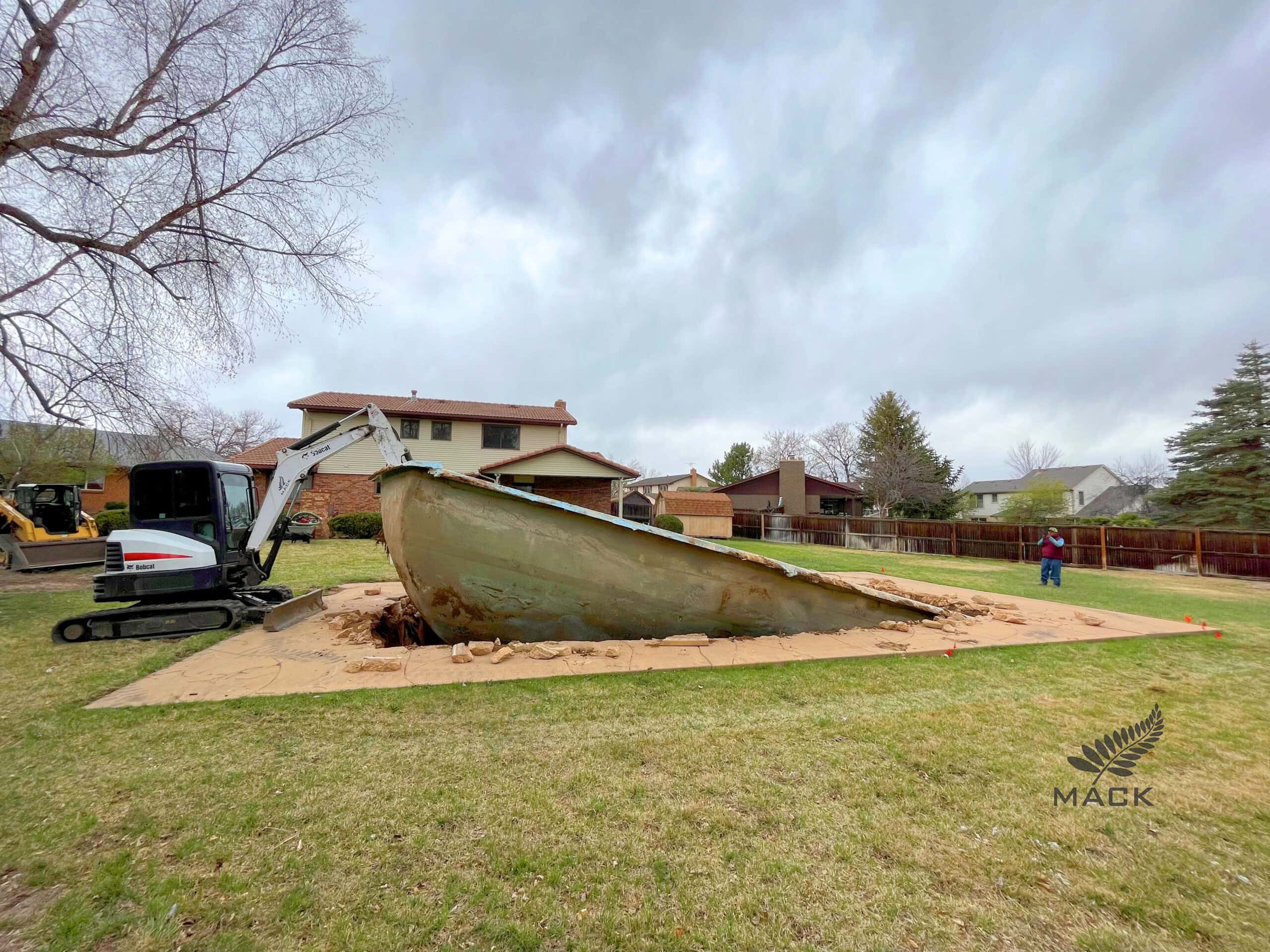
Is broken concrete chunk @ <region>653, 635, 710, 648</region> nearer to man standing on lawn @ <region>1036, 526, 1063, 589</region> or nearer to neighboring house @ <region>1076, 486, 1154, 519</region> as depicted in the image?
man standing on lawn @ <region>1036, 526, 1063, 589</region>

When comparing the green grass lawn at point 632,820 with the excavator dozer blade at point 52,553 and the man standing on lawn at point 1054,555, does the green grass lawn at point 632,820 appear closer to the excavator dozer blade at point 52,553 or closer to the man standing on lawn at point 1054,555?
the man standing on lawn at point 1054,555

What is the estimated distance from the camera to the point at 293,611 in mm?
6438

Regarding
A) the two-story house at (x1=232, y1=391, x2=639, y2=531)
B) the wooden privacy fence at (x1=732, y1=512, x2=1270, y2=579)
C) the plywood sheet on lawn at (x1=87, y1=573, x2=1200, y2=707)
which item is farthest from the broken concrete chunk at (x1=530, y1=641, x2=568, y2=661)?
the wooden privacy fence at (x1=732, y1=512, x2=1270, y2=579)

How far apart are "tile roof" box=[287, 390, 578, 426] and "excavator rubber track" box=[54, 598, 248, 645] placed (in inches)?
607

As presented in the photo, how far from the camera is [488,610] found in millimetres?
5266

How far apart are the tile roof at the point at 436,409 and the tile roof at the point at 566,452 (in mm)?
2285

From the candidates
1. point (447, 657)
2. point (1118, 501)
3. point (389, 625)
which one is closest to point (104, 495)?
point (389, 625)

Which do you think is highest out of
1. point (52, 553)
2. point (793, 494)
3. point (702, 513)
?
point (793, 494)

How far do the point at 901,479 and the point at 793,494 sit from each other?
7564 millimetres

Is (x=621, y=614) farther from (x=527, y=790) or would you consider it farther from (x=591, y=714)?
(x=527, y=790)

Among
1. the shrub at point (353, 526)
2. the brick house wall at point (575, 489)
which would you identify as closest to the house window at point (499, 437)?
the brick house wall at point (575, 489)

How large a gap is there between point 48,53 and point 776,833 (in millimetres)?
12175

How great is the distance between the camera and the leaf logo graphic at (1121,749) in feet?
9.45

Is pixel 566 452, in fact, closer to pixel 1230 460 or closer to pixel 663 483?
pixel 1230 460
